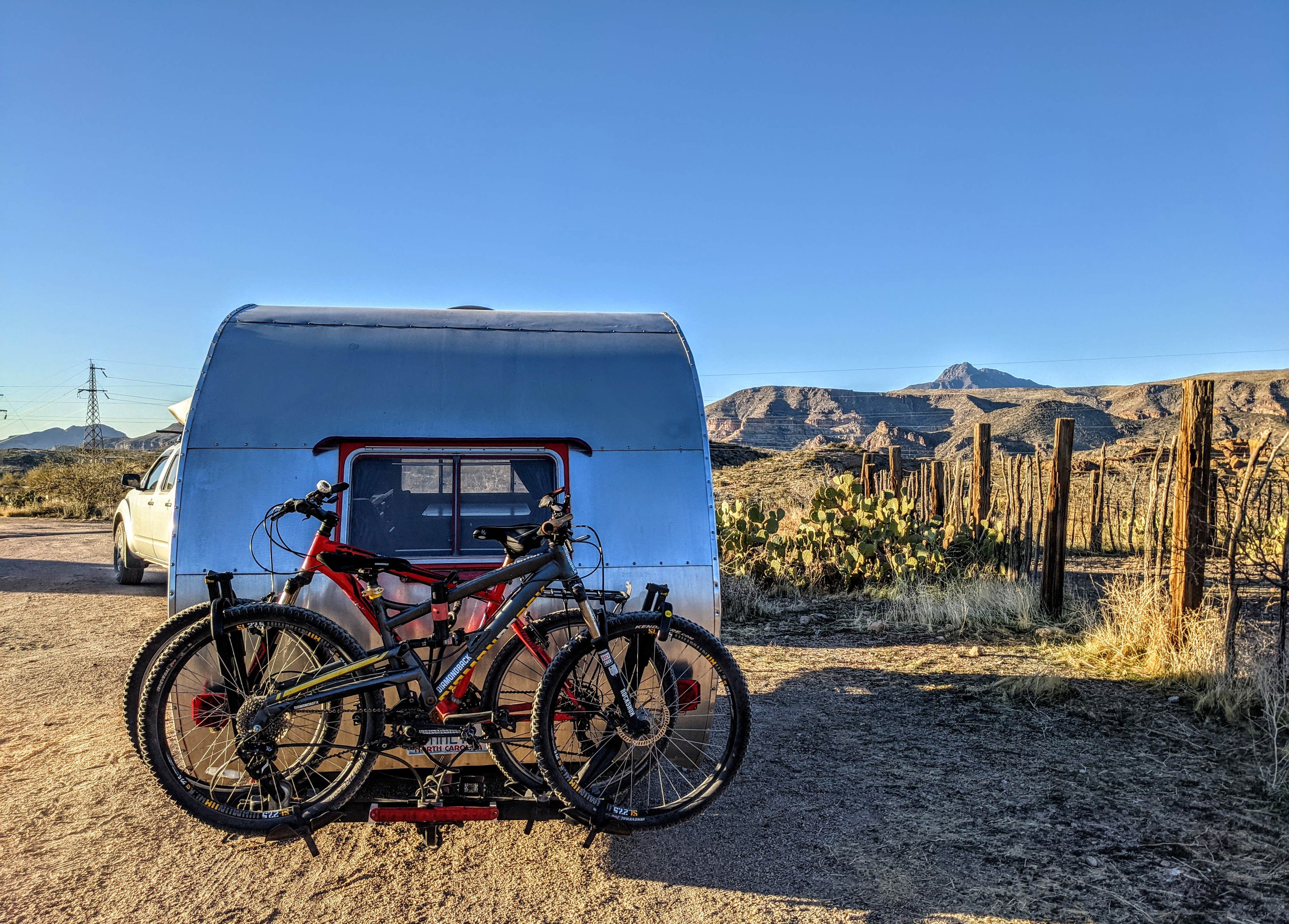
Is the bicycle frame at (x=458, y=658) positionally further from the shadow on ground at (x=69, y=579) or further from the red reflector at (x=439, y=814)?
the shadow on ground at (x=69, y=579)

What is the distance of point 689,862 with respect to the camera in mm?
3949

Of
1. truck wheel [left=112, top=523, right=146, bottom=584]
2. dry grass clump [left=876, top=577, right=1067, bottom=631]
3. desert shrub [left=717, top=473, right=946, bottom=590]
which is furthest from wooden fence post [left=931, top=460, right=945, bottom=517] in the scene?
truck wheel [left=112, top=523, right=146, bottom=584]

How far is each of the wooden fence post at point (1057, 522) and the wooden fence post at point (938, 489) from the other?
3072 millimetres

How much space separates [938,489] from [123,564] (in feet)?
36.4

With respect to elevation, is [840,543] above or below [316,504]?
below

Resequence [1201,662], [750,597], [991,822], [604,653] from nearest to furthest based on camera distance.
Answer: [604,653] < [991,822] < [1201,662] < [750,597]

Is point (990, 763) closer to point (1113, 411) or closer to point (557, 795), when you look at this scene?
point (557, 795)

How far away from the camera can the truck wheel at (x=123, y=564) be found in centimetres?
1208

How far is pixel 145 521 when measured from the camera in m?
11.0

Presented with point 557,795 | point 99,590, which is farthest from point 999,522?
point 99,590

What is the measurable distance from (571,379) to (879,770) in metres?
2.77

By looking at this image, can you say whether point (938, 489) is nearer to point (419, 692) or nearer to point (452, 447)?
point (452, 447)

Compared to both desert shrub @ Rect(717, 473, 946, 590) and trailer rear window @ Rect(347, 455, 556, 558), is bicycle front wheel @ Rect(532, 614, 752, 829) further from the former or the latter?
desert shrub @ Rect(717, 473, 946, 590)

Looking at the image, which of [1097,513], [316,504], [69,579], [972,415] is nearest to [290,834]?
[316,504]
